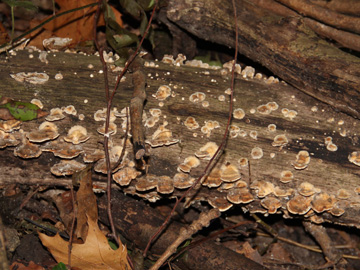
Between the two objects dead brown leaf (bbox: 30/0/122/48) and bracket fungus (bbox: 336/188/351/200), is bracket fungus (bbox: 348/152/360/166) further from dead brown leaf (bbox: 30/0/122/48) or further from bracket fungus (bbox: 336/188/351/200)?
dead brown leaf (bbox: 30/0/122/48)

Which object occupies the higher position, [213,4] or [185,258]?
[213,4]

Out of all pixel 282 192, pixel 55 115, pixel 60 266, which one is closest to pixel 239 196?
pixel 282 192

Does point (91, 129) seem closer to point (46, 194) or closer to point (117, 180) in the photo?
point (117, 180)

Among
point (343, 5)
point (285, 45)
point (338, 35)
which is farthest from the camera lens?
point (343, 5)

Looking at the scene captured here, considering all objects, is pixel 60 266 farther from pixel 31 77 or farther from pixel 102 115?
pixel 31 77

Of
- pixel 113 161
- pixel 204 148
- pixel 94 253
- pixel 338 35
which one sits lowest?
pixel 94 253

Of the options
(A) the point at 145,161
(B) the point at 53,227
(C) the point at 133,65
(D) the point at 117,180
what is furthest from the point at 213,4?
(B) the point at 53,227
